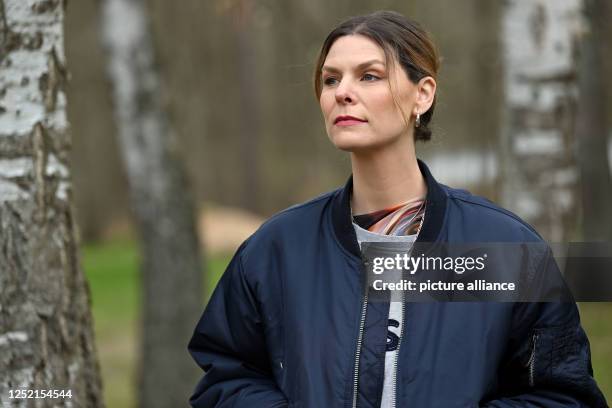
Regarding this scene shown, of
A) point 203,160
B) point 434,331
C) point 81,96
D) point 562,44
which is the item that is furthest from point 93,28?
point 434,331

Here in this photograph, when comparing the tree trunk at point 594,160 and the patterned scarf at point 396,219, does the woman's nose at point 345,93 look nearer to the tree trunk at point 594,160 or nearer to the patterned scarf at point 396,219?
the patterned scarf at point 396,219

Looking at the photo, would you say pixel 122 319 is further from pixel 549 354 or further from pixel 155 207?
pixel 549 354

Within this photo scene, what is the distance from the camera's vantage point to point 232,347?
9.00 ft

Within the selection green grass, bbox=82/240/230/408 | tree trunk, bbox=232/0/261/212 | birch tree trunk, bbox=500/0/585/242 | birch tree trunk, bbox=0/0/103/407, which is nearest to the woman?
birch tree trunk, bbox=0/0/103/407

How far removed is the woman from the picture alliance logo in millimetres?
55

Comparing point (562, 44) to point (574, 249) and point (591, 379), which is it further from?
point (591, 379)

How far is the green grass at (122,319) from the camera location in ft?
26.6

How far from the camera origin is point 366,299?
2.59 m

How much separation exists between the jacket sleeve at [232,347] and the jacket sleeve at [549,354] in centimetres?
64

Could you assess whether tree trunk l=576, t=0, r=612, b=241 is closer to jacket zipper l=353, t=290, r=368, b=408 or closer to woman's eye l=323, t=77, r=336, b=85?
woman's eye l=323, t=77, r=336, b=85

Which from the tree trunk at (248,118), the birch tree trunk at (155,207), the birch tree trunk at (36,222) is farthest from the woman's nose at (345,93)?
the tree trunk at (248,118)

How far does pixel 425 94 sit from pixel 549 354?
82 cm

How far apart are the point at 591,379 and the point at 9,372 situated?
1.84 m

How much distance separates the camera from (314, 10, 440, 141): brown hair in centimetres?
271
